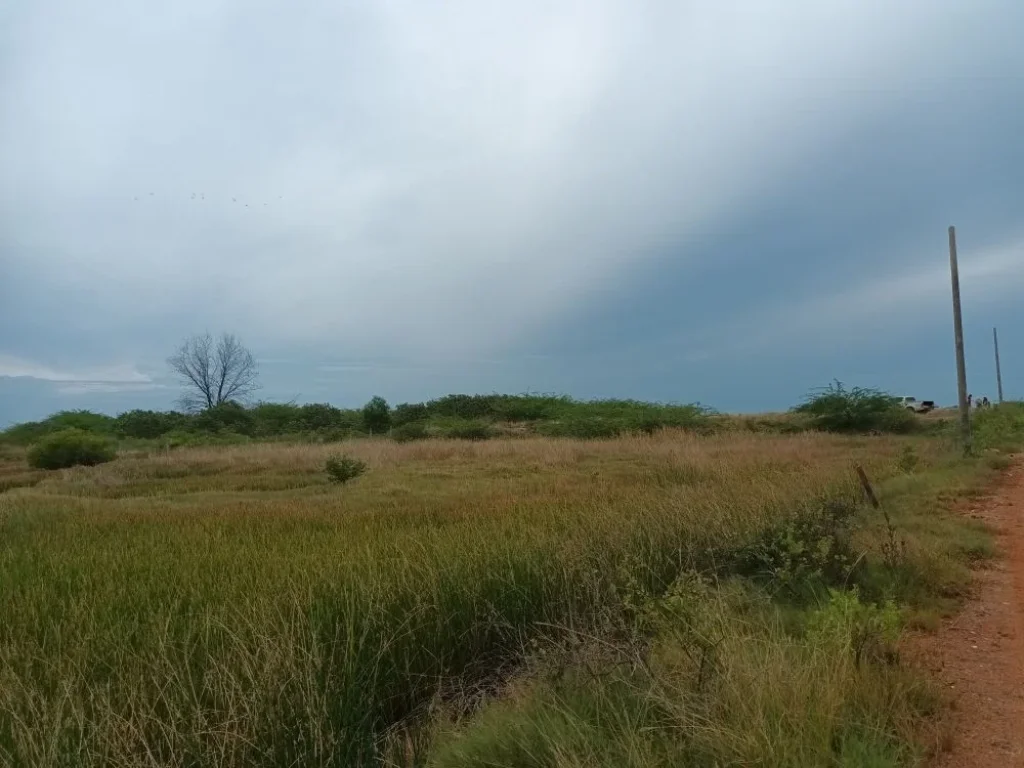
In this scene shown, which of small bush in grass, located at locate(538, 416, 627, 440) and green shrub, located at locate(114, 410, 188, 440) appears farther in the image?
green shrub, located at locate(114, 410, 188, 440)

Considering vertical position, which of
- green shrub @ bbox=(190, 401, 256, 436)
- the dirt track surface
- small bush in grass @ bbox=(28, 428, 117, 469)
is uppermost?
green shrub @ bbox=(190, 401, 256, 436)

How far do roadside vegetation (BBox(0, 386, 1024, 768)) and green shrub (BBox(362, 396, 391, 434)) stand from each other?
3558cm

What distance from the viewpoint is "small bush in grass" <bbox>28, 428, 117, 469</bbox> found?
2869 centimetres

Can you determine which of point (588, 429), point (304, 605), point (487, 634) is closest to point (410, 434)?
point (588, 429)

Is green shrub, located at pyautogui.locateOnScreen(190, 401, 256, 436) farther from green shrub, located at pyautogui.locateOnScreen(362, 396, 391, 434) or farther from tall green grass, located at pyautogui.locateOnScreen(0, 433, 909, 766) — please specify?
tall green grass, located at pyautogui.locateOnScreen(0, 433, 909, 766)

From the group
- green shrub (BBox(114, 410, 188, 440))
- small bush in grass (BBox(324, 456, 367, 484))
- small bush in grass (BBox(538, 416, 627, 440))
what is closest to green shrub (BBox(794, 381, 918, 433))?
small bush in grass (BBox(538, 416, 627, 440))

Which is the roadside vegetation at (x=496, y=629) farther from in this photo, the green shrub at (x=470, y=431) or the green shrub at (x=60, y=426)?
the green shrub at (x=60, y=426)

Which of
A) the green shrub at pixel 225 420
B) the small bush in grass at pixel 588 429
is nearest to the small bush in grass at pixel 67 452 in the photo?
the green shrub at pixel 225 420

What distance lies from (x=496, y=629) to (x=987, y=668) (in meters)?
3.31

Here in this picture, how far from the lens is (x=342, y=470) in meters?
18.3

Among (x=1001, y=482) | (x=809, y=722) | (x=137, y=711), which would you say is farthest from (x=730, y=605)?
(x=1001, y=482)

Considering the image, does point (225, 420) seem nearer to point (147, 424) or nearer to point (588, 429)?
point (147, 424)

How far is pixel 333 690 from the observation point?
3.81m

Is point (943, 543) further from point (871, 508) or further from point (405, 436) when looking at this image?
point (405, 436)
